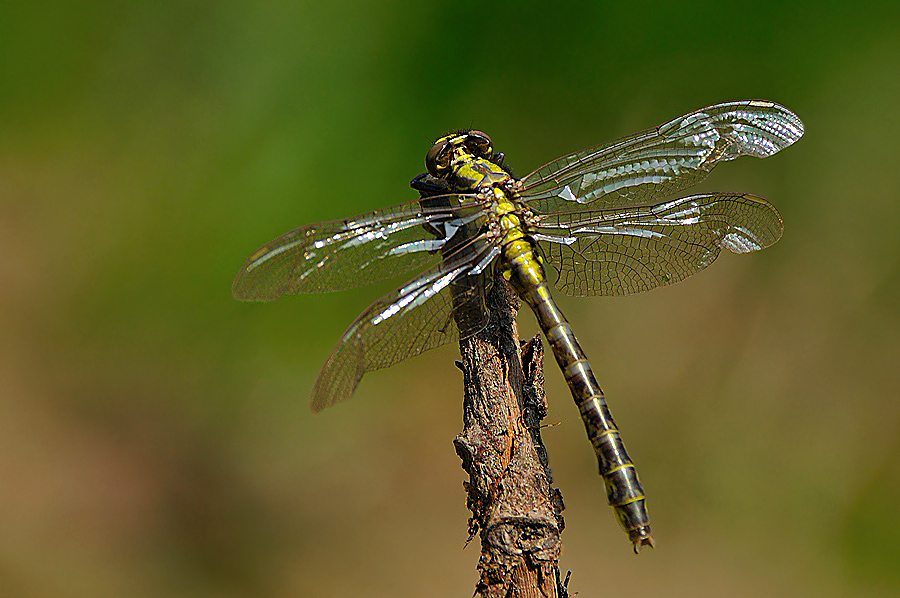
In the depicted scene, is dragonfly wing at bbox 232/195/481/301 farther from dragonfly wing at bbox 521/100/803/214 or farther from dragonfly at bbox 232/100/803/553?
dragonfly wing at bbox 521/100/803/214

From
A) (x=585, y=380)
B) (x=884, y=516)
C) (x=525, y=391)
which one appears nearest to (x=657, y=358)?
(x=884, y=516)

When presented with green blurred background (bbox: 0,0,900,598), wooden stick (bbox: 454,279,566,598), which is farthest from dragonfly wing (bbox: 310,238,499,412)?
green blurred background (bbox: 0,0,900,598)

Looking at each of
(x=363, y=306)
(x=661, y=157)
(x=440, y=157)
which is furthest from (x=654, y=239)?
(x=363, y=306)

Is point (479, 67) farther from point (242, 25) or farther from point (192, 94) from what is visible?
point (192, 94)

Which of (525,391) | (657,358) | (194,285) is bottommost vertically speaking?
(525,391)

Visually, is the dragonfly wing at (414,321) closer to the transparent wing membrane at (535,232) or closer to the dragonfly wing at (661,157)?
the transparent wing membrane at (535,232)
